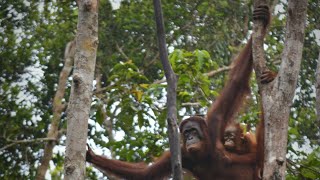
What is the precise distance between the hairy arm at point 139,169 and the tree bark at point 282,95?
230 cm

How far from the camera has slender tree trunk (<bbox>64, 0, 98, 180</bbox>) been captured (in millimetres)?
4188

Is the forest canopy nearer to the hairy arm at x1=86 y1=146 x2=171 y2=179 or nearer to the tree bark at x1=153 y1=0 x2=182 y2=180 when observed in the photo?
the hairy arm at x1=86 y1=146 x2=171 y2=179

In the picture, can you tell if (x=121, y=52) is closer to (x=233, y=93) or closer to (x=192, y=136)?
(x=192, y=136)

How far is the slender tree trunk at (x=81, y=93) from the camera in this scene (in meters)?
4.19

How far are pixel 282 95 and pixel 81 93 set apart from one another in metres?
1.30

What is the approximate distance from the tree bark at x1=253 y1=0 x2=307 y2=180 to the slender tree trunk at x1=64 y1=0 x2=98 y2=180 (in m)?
1.13

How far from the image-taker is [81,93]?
439 centimetres

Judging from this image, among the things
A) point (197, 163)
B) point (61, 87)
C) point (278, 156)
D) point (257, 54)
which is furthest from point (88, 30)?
point (61, 87)

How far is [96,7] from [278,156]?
5.63ft

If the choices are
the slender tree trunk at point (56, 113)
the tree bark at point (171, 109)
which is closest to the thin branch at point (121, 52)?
the slender tree trunk at point (56, 113)

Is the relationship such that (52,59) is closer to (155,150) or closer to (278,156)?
(155,150)

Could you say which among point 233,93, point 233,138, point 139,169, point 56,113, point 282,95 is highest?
point 56,113

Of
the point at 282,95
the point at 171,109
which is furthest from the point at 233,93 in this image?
the point at 171,109

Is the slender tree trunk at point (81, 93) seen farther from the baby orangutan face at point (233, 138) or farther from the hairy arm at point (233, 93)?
the baby orangutan face at point (233, 138)
